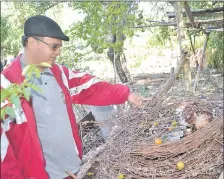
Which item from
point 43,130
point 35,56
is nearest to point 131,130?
point 43,130

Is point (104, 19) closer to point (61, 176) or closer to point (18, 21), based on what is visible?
point (61, 176)

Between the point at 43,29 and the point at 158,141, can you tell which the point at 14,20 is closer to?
the point at 43,29

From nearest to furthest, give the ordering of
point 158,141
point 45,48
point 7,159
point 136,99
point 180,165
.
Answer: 1. point 180,165
2. point 158,141
3. point 7,159
4. point 45,48
5. point 136,99

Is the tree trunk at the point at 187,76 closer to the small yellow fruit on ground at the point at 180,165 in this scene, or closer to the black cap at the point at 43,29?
the black cap at the point at 43,29

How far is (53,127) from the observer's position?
7.09ft

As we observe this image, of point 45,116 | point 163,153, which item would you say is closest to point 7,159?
point 45,116

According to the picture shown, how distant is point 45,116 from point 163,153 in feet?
2.92

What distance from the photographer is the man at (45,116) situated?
76.0 inches

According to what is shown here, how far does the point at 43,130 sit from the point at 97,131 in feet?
2.89

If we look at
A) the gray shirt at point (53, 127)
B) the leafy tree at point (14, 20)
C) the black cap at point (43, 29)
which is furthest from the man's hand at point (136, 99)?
the leafy tree at point (14, 20)

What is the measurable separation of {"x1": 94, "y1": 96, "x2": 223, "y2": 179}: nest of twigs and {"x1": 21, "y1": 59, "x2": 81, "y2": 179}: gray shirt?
455mm

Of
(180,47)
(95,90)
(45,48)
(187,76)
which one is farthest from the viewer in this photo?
(187,76)

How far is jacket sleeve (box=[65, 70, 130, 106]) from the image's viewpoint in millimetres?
2422

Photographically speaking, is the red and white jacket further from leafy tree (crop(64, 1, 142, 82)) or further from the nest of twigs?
leafy tree (crop(64, 1, 142, 82))
